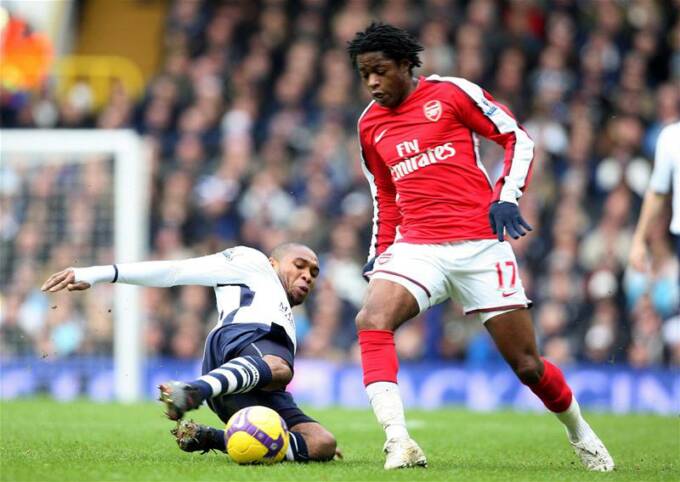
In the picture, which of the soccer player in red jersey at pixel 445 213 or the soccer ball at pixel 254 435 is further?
the soccer player in red jersey at pixel 445 213

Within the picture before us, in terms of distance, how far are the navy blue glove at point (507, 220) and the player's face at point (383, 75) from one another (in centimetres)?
85

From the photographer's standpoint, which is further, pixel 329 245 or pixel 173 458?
pixel 329 245

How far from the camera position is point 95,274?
6.96 metres

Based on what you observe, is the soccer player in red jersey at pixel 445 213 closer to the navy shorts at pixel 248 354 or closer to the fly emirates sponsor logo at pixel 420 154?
the fly emirates sponsor logo at pixel 420 154

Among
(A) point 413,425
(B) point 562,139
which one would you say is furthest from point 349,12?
(A) point 413,425

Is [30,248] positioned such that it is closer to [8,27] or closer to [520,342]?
[8,27]

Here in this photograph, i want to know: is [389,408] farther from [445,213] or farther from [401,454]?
[445,213]

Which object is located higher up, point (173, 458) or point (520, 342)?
point (520, 342)

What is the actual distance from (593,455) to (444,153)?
71.4 inches

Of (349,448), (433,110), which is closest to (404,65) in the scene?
(433,110)

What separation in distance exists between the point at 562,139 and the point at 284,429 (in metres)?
9.80

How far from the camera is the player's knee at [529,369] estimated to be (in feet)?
23.2

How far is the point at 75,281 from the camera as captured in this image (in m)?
6.93

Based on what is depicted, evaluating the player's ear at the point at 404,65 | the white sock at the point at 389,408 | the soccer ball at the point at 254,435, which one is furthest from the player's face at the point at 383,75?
the soccer ball at the point at 254,435
